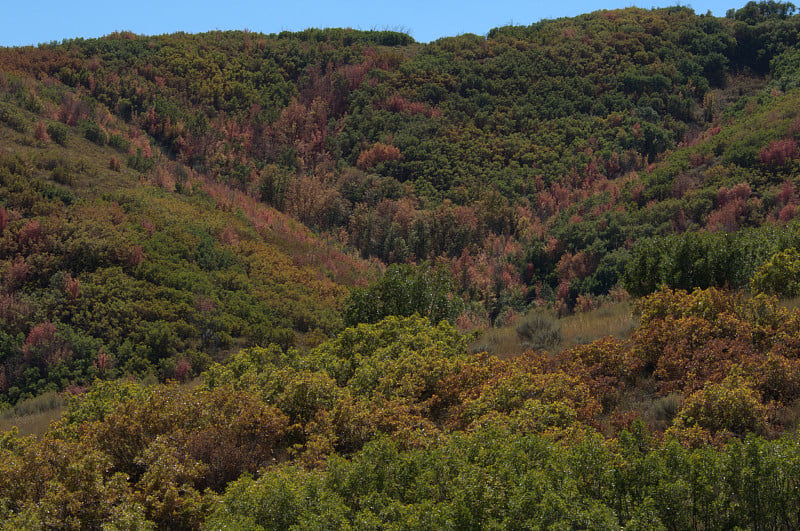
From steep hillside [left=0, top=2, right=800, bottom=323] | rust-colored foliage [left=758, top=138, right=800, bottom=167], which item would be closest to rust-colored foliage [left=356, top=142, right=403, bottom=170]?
steep hillside [left=0, top=2, right=800, bottom=323]

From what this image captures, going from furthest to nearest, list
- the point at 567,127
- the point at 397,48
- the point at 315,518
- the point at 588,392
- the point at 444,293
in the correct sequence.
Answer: the point at 397,48, the point at 567,127, the point at 444,293, the point at 588,392, the point at 315,518

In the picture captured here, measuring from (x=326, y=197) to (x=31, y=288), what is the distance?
2450 cm

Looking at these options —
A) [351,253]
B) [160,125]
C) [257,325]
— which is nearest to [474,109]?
[351,253]

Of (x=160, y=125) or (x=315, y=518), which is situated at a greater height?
(x=160, y=125)

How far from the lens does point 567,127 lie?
2138 inches

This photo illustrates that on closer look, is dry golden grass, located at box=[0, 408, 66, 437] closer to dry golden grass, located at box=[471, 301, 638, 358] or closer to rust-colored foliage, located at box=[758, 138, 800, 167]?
dry golden grass, located at box=[471, 301, 638, 358]

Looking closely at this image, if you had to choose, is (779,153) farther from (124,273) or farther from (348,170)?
(124,273)

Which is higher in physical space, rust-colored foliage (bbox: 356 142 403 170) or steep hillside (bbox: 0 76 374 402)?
rust-colored foliage (bbox: 356 142 403 170)

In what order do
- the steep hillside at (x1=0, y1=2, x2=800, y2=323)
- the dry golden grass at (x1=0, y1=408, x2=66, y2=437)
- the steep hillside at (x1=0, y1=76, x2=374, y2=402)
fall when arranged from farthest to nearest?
the steep hillside at (x1=0, y1=2, x2=800, y2=323) → the steep hillside at (x1=0, y1=76, x2=374, y2=402) → the dry golden grass at (x1=0, y1=408, x2=66, y2=437)

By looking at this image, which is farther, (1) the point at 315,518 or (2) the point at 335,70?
(2) the point at 335,70

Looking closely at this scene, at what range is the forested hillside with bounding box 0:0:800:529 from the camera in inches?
319

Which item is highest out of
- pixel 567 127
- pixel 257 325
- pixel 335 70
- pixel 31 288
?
pixel 335 70

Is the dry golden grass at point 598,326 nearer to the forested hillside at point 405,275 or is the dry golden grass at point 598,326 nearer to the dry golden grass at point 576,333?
the dry golden grass at point 576,333

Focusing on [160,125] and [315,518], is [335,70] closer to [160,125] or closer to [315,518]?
[160,125]
